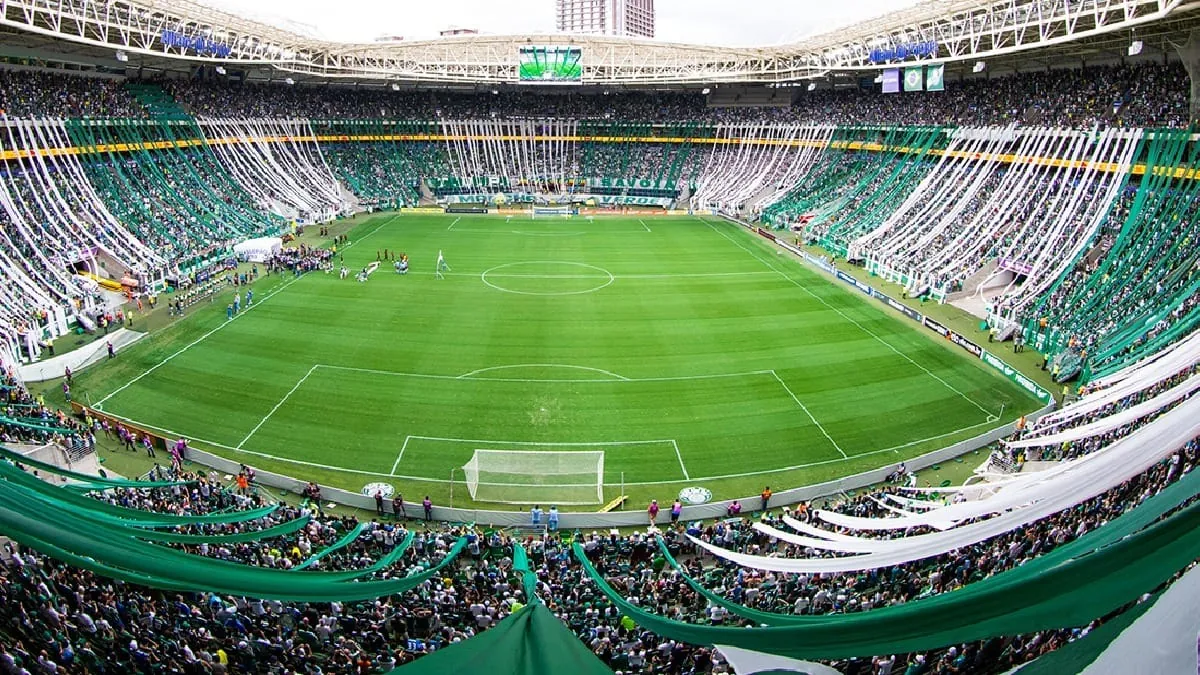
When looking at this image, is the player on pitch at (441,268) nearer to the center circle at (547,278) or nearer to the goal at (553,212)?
the center circle at (547,278)

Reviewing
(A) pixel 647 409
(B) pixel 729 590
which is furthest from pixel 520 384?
(B) pixel 729 590

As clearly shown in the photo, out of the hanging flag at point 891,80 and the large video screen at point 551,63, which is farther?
the large video screen at point 551,63

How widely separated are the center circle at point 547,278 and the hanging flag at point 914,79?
1187 inches

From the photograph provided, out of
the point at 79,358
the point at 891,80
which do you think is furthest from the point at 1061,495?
the point at 891,80

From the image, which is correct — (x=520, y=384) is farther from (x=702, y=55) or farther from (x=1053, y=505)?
(x=702, y=55)

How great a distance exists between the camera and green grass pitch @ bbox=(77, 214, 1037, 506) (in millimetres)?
27469

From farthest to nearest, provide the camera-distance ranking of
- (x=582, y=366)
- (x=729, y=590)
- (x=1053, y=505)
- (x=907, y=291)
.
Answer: (x=907, y=291), (x=582, y=366), (x=729, y=590), (x=1053, y=505)

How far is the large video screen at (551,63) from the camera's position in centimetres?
8312

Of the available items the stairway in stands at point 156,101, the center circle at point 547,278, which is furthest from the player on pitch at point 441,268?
the stairway in stands at point 156,101

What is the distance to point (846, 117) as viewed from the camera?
254 ft

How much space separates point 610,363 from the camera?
118ft

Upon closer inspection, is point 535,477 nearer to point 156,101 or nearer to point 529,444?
point 529,444

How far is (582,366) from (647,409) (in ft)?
17.6

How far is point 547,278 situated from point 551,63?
40.9m
